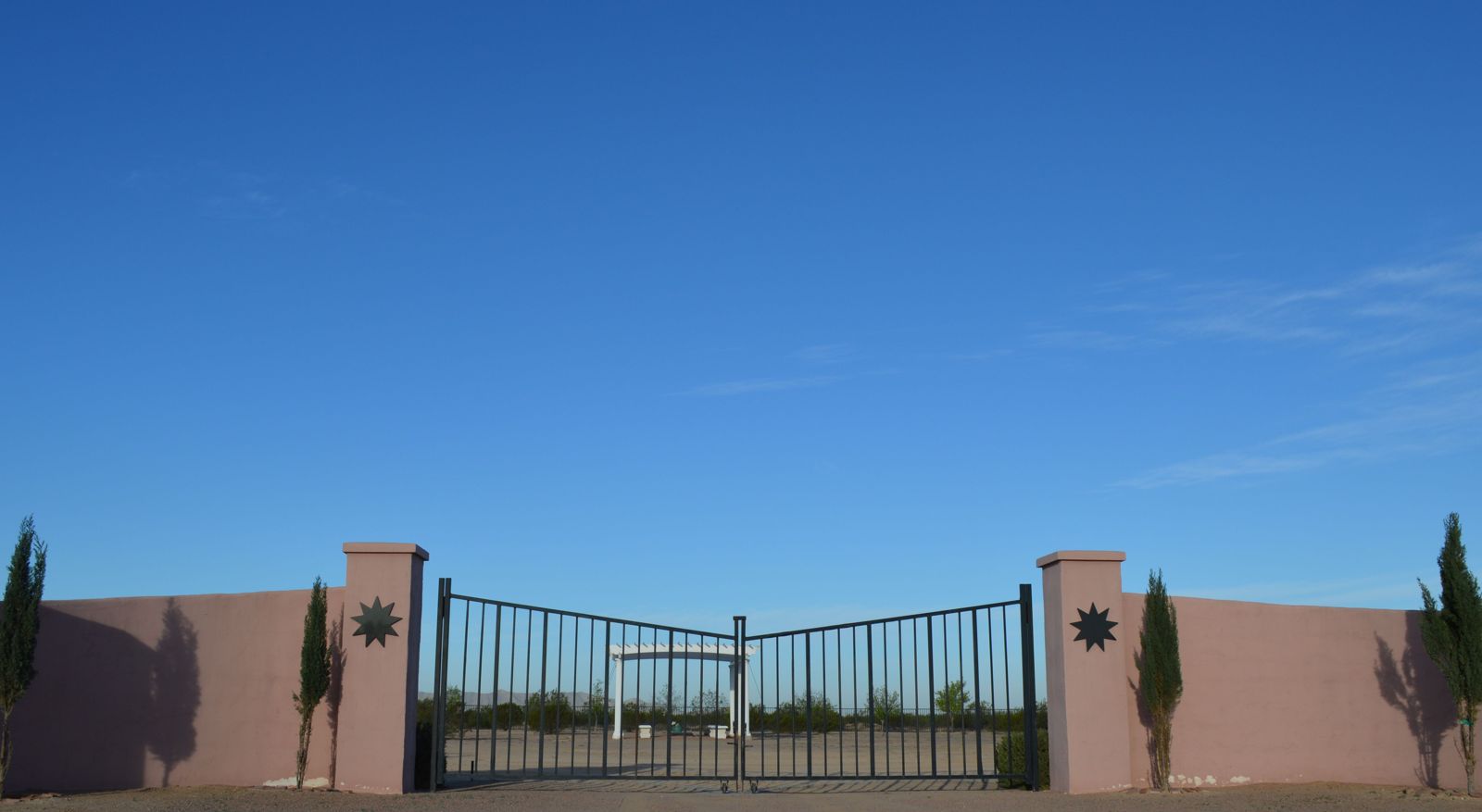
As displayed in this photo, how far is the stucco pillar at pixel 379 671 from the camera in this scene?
12727 mm

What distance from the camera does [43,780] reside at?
12.9m

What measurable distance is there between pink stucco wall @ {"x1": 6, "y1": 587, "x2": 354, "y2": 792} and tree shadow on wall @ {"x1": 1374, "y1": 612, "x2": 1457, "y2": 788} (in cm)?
1142

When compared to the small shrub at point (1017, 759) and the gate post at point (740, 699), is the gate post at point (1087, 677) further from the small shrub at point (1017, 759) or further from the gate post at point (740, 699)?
the gate post at point (740, 699)

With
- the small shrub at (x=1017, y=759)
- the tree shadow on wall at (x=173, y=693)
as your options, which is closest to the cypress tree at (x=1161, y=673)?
the small shrub at (x=1017, y=759)

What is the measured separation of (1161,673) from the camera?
12898mm

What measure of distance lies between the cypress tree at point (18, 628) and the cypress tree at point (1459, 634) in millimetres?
14268

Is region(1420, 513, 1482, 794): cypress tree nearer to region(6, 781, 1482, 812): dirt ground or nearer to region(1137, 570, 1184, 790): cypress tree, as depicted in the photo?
region(6, 781, 1482, 812): dirt ground

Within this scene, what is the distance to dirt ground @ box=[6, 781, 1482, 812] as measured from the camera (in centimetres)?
1167

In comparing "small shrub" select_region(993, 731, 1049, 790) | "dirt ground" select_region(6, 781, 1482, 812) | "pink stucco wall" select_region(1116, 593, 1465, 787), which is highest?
"pink stucco wall" select_region(1116, 593, 1465, 787)

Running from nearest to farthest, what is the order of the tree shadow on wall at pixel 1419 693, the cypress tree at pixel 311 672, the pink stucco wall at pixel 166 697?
the cypress tree at pixel 311 672 < the pink stucco wall at pixel 166 697 < the tree shadow on wall at pixel 1419 693

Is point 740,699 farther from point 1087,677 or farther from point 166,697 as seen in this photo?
point 166,697

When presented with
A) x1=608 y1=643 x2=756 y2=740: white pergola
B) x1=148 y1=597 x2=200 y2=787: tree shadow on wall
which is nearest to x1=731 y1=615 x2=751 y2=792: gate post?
x1=608 y1=643 x2=756 y2=740: white pergola

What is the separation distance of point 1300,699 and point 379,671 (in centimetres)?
995

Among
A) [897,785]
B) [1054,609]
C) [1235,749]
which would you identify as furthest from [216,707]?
[1235,749]
